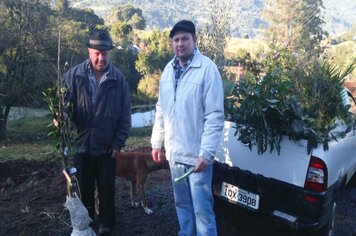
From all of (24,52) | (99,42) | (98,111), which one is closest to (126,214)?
(98,111)

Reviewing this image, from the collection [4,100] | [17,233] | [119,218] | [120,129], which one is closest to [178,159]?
[120,129]

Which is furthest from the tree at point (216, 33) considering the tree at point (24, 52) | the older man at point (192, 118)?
the older man at point (192, 118)

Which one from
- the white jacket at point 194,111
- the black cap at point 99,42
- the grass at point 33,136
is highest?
the black cap at point 99,42

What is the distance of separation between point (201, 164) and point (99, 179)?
4.69 ft

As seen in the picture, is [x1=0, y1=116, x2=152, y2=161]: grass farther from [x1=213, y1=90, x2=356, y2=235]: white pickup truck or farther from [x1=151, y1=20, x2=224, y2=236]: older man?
[x1=151, y1=20, x2=224, y2=236]: older man

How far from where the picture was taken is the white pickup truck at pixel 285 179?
356cm

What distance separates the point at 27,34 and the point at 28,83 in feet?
7.11

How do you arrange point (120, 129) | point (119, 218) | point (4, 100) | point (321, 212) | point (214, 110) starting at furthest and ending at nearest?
1. point (4, 100)
2. point (119, 218)
3. point (120, 129)
4. point (321, 212)
5. point (214, 110)

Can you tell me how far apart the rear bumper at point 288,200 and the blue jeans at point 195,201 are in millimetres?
827

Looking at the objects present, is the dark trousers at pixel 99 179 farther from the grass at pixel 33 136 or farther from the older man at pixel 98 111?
the grass at pixel 33 136

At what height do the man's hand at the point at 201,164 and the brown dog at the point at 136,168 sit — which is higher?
the man's hand at the point at 201,164

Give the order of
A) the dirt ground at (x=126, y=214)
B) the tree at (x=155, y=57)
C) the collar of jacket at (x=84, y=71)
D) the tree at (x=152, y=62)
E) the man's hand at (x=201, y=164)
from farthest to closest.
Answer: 1. the tree at (x=155, y=57)
2. the tree at (x=152, y=62)
3. the dirt ground at (x=126, y=214)
4. the collar of jacket at (x=84, y=71)
5. the man's hand at (x=201, y=164)

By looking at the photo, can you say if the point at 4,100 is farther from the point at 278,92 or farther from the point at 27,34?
the point at 278,92

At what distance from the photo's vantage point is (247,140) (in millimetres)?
3895
